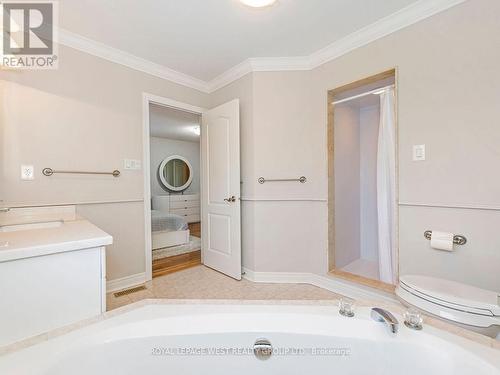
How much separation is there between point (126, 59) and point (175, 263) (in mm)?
2361

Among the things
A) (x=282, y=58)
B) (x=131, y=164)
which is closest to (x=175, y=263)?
(x=131, y=164)

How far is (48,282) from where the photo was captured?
95cm

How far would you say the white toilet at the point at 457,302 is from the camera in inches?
45.0

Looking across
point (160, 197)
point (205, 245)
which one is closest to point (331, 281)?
point (205, 245)

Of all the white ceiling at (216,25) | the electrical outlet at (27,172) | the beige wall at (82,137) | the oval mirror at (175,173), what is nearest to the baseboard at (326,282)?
the beige wall at (82,137)

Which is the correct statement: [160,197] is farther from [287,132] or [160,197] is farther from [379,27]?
[379,27]

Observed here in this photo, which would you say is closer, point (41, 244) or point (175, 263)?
point (41, 244)

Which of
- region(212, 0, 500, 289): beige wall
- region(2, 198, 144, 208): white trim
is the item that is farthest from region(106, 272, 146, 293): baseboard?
region(212, 0, 500, 289): beige wall

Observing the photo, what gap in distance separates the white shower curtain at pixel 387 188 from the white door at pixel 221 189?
136 cm

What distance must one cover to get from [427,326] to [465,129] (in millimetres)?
1314

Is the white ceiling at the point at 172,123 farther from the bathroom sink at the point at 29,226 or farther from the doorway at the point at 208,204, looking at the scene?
the bathroom sink at the point at 29,226

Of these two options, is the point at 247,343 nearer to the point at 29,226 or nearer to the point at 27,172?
the point at 29,226

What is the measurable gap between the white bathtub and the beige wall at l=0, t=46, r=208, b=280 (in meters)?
1.48

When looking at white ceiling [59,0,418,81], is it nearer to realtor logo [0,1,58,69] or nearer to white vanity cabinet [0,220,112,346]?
realtor logo [0,1,58,69]
